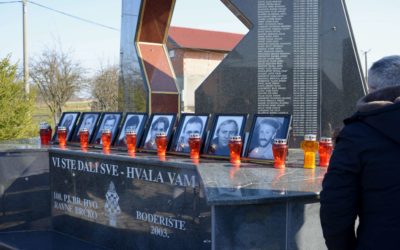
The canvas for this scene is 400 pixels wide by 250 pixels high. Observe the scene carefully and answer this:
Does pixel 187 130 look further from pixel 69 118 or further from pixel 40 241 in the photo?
pixel 69 118

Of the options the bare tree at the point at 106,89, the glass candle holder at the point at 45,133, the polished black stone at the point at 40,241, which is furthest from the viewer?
the bare tree at the point at 106,89

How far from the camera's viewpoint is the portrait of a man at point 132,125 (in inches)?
153

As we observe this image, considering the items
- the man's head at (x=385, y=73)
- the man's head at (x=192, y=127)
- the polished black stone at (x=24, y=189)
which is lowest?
the polished black stone at (x=24, y=189)

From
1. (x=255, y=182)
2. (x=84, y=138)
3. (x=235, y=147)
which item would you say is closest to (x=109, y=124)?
(x=84, y=138)

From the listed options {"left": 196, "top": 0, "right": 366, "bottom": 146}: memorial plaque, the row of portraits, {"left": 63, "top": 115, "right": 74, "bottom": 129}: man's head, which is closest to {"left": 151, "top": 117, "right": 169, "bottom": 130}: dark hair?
the row of portraits

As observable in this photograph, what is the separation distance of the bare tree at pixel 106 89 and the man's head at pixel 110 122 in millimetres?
10944

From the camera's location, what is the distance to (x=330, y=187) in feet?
5.37

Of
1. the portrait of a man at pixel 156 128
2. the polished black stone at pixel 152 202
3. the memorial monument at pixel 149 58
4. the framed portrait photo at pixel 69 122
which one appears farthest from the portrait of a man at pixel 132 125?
the memorial monument at pixel 149 58

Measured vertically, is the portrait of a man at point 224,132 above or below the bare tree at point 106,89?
below

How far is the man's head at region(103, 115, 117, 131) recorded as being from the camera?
4.14 metres

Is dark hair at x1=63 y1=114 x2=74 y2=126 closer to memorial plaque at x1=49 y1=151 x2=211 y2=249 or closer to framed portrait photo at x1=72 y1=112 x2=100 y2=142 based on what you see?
framed portrait photo at x1=72 y1=112 x2=100 y2=142

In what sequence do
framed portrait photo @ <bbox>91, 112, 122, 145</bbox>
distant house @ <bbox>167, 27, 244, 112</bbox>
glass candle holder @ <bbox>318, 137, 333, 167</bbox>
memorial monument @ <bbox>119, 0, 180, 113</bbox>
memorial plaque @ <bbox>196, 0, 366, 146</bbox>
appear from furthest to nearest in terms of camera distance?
distant house @ <bbox>167, 27, 244, 112</bbox>, memorial monument @ <bbox>119, 0, 180, 113</bbox>, memorial plaque @ <bbox>196, 0, 366, 146</bbox>, framed portrait photo @ <bbox>91, 112, 122, 145</bbox>, glass candle holder @ <bbox>318, 137, 333, 167</bbox>

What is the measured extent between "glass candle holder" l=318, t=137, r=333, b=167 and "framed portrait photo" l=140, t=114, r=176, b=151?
1.16 m

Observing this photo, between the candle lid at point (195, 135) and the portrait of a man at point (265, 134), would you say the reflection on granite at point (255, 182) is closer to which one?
the portrait of a man at point (265, 134)
